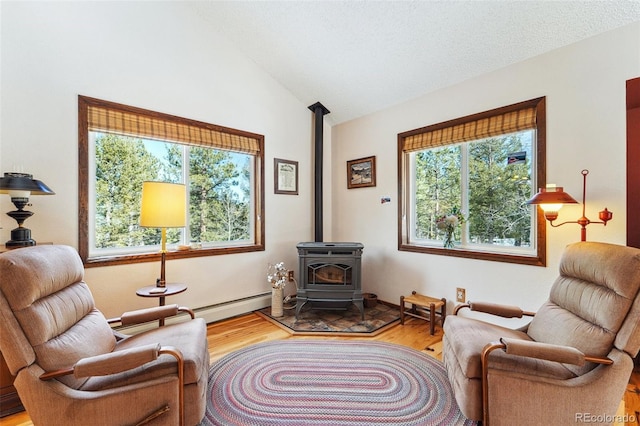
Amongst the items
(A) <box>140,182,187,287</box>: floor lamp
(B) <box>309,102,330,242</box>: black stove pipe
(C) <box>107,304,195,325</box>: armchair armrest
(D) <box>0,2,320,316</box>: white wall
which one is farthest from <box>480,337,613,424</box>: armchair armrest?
(D) <box>0,2,320,316</box>: white wall

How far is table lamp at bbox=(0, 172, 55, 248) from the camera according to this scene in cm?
178

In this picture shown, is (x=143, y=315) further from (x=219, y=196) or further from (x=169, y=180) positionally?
(x=219, y=196)

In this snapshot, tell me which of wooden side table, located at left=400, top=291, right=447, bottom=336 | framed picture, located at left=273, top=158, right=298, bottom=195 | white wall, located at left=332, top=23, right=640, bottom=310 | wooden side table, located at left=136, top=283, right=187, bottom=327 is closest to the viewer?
white wall, located at left=332, top=23, right=640, bottom=310

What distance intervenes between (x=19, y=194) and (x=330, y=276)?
106 inches

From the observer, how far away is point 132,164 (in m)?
2.68

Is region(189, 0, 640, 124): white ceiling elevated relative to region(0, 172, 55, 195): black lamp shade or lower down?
elevated

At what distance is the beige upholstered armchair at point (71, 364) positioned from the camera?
1206 mm

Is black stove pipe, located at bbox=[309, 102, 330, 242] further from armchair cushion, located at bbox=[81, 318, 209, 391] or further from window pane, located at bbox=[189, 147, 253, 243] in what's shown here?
armchair cushion, located at bbox=[81, 318, 209, 391]

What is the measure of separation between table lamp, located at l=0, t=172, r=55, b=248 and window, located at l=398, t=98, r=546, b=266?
3325mm

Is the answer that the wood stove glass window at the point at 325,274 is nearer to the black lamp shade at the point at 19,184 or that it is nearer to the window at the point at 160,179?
the window at the point at 160,179

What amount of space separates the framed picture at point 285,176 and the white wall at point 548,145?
3.61 feet

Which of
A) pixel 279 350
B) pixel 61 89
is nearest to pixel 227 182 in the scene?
pixel 61 89

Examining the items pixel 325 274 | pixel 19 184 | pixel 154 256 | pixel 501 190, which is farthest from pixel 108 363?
pixel 501 190

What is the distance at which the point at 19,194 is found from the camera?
74.2 inches
